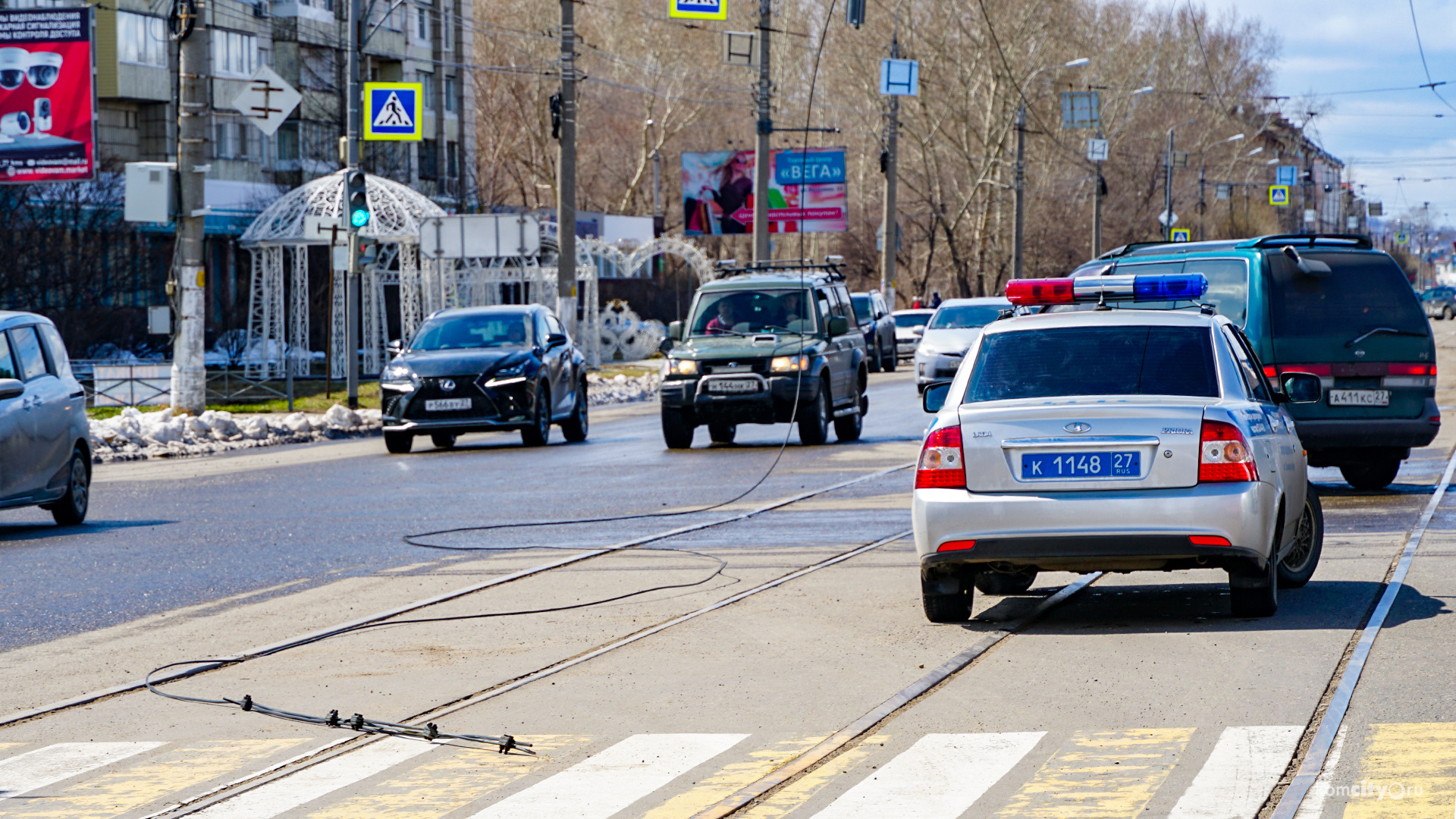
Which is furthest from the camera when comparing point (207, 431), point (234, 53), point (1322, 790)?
point (234, 53)

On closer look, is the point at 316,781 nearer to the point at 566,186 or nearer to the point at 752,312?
the point at 752,312

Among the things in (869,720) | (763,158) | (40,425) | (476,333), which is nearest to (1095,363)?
(869,720)

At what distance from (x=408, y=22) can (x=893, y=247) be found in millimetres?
17801

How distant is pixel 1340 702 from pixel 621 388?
3041 centimetres

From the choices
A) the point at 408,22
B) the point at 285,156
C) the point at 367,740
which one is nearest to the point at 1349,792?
the point at 367,740

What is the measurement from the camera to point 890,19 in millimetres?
69562

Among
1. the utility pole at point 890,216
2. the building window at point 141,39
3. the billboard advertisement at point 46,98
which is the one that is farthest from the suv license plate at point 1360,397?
the building window at point 141,39

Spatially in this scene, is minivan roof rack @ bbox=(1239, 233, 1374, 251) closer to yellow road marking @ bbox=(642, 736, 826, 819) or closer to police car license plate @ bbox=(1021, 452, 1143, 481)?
police car license plate @ bbox=(1021, 452, 1143, 481)

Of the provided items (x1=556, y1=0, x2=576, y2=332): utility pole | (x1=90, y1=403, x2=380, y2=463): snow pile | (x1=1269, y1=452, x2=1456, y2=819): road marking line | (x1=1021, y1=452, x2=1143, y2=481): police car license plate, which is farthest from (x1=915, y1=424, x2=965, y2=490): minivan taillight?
(x1=556, y1=0, x2=576, y2=332): utility pole

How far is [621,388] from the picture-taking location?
36625 mm

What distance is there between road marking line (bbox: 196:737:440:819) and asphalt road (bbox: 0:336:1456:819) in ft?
0.06

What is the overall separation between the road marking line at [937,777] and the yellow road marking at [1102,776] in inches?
5.4

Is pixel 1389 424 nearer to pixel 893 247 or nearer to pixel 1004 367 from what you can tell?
pixel 1004 367

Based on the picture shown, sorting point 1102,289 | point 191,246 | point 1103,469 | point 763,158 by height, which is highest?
point 763,158
